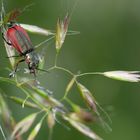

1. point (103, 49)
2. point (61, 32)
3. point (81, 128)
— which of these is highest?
point (61, 32)

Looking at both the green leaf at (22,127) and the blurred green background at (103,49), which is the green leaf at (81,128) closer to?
the green leaf at (22,127)

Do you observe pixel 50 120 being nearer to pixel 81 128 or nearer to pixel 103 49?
pixel 81 128

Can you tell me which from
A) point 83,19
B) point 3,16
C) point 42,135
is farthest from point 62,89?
point 3,16

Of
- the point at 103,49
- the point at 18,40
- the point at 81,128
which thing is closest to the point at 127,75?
the point at 81,128

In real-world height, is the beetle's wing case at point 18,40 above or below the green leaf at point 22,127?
above

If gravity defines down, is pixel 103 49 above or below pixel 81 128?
below

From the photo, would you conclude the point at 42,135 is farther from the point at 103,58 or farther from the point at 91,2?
the point at 91,2

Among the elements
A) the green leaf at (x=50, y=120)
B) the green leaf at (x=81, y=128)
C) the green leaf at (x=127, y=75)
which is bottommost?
the green leaf at (x=81, y=128)

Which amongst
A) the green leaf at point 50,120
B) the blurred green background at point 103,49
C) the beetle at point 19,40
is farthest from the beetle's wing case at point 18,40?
the blurred green background at point 103,49

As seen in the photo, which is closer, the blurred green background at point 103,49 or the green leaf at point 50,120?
the green leaf at point 50,120
